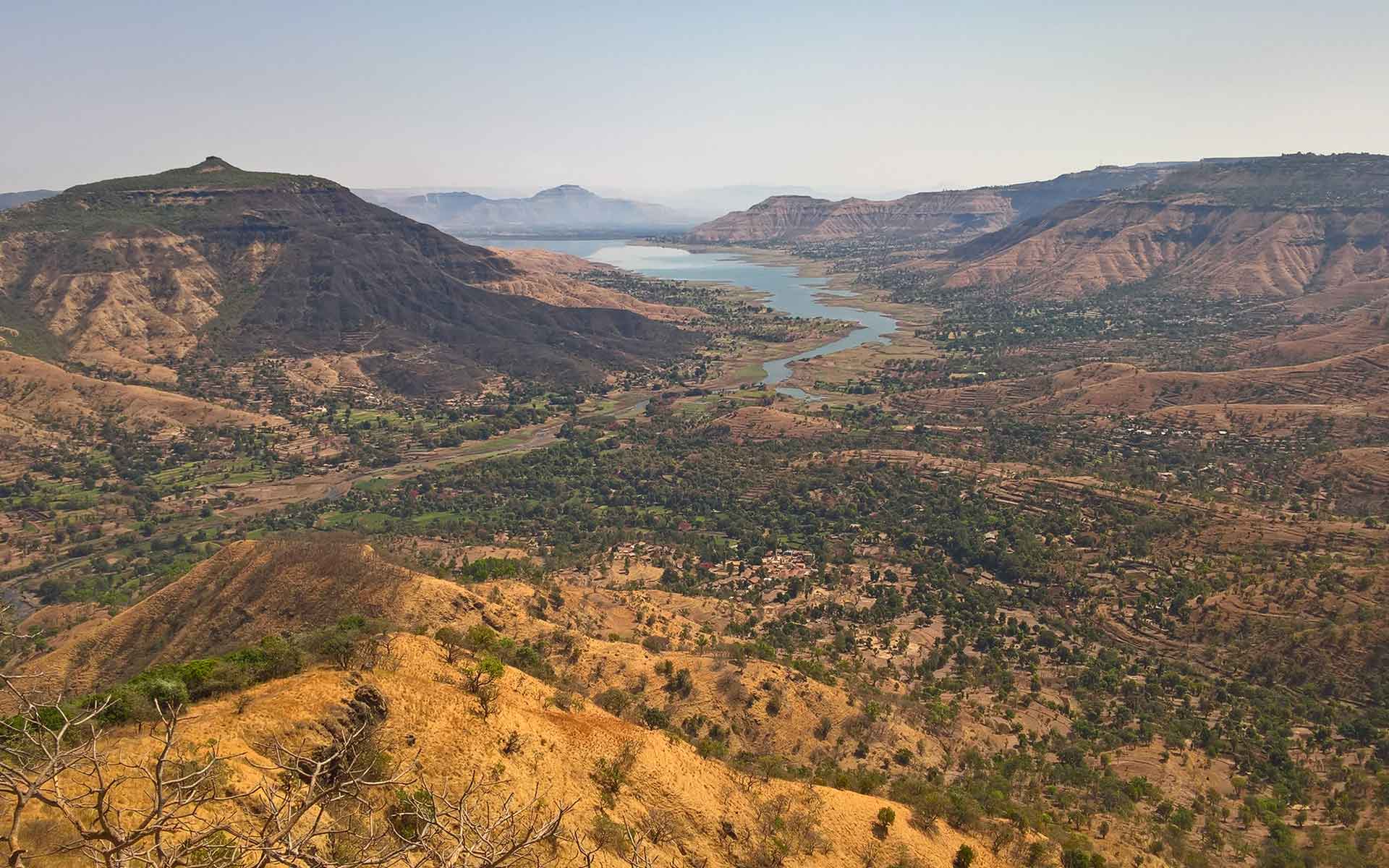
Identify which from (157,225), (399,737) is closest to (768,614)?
(399,737)

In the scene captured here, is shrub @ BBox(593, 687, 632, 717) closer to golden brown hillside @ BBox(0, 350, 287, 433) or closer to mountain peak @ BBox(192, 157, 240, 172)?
golden brown hillside @ BBox(0, 350, 287, 433)

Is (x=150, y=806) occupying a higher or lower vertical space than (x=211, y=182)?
lower

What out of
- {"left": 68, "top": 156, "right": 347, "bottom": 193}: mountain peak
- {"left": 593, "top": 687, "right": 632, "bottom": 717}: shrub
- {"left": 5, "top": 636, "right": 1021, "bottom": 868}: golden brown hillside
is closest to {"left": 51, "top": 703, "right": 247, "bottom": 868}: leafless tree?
{"left": 5, "top": 636, "right": 1021, "bottom": 868}: golden brown hillside

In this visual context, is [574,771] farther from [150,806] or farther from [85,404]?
[85,404]

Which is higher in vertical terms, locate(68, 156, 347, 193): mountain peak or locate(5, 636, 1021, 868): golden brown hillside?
locate(68, 156, 347, 193): mountain peak

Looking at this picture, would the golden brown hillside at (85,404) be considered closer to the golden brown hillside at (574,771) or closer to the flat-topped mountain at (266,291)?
the flat-topped mountain at (266,291)

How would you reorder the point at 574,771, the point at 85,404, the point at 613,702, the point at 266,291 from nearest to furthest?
the point at 574,771
the point at 613,702
the point at 85,404
the point at 266,291

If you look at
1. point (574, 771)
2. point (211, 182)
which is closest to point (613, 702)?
point (574, 771)

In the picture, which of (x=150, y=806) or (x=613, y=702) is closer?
(x=150, y=806)

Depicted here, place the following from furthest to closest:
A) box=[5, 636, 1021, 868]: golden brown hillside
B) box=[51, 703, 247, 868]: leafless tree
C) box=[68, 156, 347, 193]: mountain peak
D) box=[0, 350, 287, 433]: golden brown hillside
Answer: box=[68, 156, 347, 193]: mountain peak, box=[0, 350, 287, 433]: golden brown hillside, box=[5, 636, 1021, 868]: golden brown hillside, box=[51, 703, 247, 868]: leafless tree
